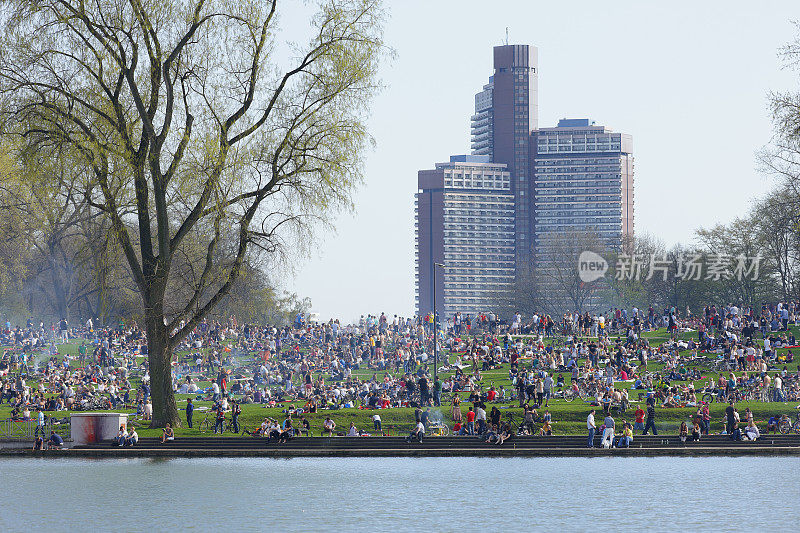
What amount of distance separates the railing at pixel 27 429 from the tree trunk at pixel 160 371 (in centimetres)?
416

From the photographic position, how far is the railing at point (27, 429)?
46219mm

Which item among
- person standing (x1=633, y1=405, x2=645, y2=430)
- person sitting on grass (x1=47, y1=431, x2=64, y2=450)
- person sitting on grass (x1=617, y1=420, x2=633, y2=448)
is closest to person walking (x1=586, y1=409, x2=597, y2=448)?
person sitting on grass (x1=617, y1=420, x2=633, y2=448)

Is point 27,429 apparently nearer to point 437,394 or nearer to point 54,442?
point 54,442

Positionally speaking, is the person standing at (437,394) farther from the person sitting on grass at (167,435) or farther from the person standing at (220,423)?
the person sitting on grass at (167,435)

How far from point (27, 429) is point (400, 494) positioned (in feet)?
68.9

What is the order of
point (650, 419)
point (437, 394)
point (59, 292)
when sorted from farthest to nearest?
point (59, 292) → point (437, 394) → point (650, 419)

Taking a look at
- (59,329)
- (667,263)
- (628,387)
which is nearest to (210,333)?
(59,329)

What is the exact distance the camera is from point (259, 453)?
42938mm

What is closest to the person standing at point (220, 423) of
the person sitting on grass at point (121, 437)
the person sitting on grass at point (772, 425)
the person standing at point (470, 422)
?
the person sitting on grass at point (121, 437)

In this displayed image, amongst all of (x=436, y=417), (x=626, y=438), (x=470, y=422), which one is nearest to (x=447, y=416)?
(x=436, y=417)

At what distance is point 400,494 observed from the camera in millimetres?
32969

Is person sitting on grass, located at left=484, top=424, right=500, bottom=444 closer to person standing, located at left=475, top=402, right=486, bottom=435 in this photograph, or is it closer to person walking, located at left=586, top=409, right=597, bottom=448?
person standing, located at left=475, top=402, right=486, bottom=435

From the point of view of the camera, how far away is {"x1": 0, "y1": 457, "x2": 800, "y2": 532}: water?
2806cm

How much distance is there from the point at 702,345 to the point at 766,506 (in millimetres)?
36051
